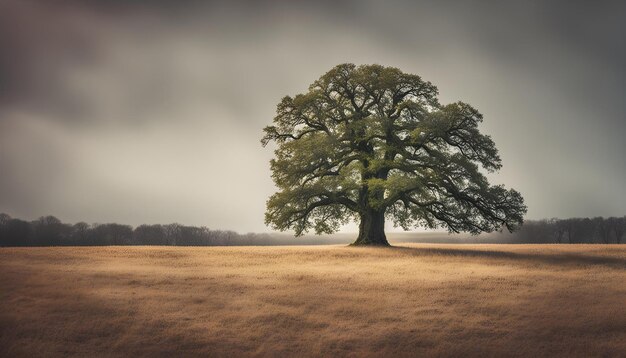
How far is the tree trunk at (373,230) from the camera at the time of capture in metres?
43.2

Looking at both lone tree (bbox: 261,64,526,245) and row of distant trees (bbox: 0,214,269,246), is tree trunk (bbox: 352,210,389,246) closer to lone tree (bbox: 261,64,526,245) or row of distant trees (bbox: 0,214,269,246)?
lone tree (bbox: 261,64,526,245)

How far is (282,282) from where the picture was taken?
76.5 ft

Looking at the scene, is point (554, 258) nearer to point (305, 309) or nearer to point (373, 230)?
point (373, 230)

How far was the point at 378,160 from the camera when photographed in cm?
4078

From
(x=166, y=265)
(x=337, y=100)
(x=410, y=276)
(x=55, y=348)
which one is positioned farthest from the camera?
(x=337, y=100)

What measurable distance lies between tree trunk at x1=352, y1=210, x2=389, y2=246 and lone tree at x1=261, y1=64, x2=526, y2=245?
0.28ft

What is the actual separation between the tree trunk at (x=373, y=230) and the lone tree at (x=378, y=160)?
0.28 feet

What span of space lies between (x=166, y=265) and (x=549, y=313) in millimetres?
19589

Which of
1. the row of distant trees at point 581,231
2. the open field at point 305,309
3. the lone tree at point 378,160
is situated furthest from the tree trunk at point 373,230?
the row of distant trees at point 581,231

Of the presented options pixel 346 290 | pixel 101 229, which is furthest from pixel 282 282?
pixel 101 229

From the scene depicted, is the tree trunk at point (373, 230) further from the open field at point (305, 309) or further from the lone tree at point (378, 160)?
the open field at point (305, 309)

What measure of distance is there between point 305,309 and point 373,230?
83.6 feet

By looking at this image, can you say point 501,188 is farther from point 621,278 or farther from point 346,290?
point 346,290

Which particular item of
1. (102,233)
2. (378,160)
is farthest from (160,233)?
(378,160)
